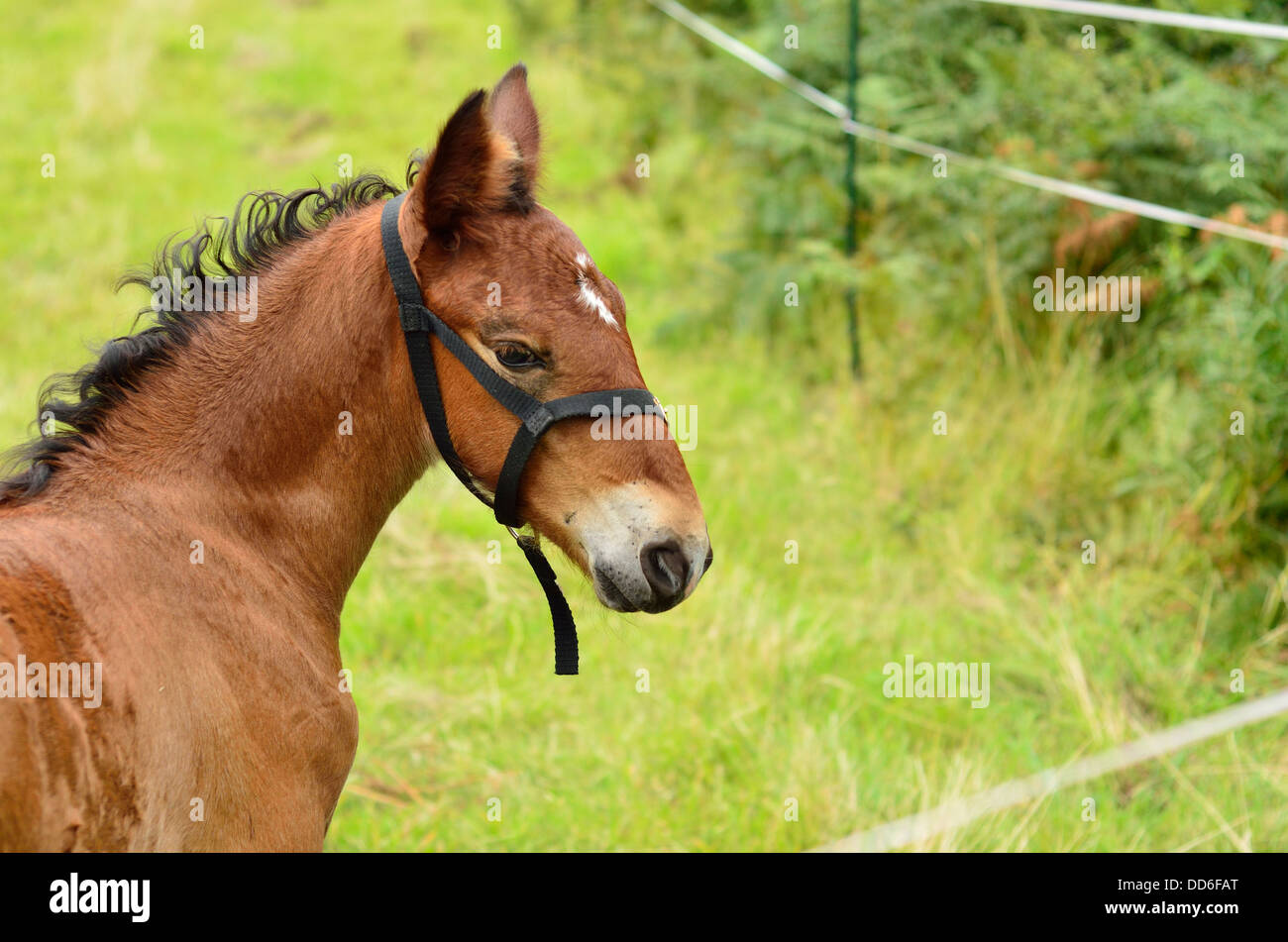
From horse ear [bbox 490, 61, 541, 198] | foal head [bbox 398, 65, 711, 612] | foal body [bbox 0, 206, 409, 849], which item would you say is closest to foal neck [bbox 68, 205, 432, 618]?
foal body [bbox 0, 206, 409, 849]

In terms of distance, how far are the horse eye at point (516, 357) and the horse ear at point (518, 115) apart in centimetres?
50

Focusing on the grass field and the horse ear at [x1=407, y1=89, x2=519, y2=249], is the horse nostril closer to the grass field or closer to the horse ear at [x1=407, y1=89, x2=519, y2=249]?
the grass field

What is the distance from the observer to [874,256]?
6582 mm

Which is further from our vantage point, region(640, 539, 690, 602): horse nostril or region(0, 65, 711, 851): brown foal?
region(640, 539, 690, 602): horse nostril

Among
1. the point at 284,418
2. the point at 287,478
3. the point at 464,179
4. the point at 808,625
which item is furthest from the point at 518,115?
the point at 808,625

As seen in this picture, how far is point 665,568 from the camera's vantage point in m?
2.29

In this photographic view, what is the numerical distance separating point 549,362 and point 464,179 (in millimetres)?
440

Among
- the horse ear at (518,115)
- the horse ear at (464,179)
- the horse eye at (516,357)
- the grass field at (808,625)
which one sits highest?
the horse ear at (518,115)

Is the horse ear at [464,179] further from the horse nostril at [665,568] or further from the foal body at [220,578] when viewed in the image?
the horse nostril at [665,568]

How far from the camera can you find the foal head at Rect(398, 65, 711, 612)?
2.30m

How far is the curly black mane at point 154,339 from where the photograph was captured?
7.78ft

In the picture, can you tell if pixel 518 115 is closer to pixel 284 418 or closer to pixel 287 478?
pixel 284 418

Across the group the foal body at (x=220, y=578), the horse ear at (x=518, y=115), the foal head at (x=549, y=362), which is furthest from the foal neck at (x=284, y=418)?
the horse ear at (x=518, y=115)
